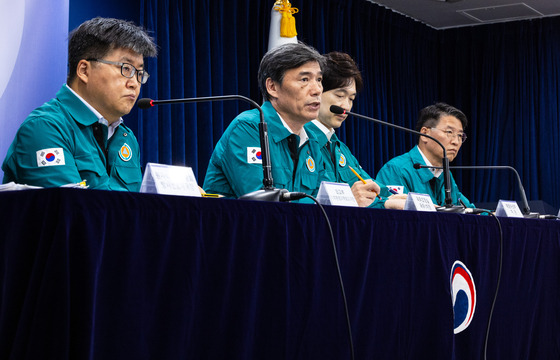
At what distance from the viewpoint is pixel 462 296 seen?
192 centimetres

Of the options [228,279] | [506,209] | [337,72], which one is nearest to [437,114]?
[337,72]

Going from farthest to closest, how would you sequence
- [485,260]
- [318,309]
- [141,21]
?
[141,21], [485,260], [318,309]

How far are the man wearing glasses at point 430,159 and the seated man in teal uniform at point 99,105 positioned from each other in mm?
1508

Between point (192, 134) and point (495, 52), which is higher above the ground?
point (495, 52)

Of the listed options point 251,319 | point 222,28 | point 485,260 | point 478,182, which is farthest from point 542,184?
point 251,319

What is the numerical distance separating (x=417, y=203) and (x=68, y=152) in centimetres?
93

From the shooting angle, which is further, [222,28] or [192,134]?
[222,28]

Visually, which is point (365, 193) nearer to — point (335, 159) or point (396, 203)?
point (396, 203)

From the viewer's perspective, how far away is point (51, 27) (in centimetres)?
252

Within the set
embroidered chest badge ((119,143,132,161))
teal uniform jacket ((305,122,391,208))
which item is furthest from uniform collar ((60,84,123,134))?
teal uniform jacket ((305,122,391,208))

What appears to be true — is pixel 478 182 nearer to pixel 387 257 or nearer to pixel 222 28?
pixel 222 28

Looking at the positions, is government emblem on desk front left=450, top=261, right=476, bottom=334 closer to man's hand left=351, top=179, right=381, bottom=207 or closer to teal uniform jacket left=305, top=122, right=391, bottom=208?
man's hand left=351, top=179, right=381, bottom=207

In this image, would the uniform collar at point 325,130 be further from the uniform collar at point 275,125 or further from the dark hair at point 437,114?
the dark hair at point 437,114

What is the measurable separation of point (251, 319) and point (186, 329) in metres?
0.15
